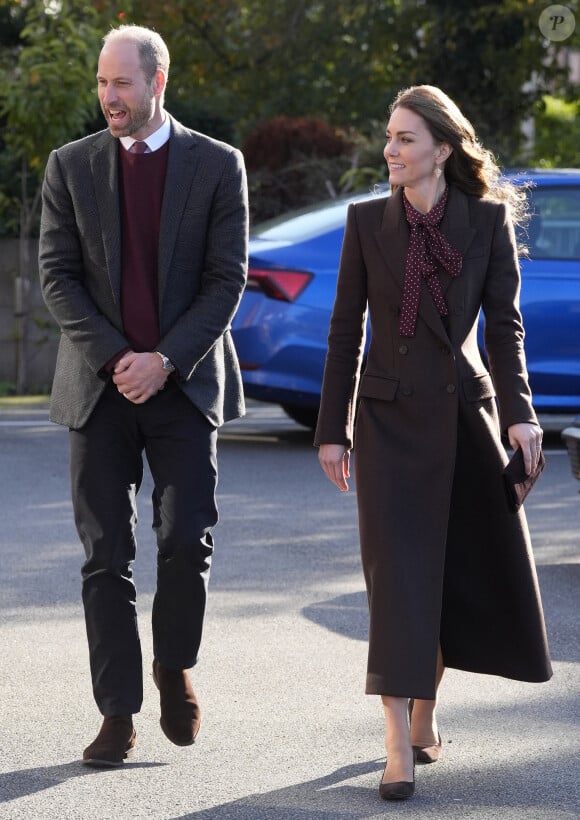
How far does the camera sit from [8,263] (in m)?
14.8

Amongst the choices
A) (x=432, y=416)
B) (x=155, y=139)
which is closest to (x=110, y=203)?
(x=155, y=139)

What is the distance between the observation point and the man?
14.6 ft

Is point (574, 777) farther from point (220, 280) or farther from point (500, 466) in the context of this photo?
point (220, 280)

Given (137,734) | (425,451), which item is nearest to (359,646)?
(137,734)

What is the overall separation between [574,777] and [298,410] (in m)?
7.07

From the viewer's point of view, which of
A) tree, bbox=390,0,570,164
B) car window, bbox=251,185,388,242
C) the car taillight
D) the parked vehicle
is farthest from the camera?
tree, bbox=390,0,570,164

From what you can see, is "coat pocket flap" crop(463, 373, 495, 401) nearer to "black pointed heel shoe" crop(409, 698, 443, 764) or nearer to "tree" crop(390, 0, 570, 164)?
"black pointed heel shoe" crop(409, 698, 443, 764)

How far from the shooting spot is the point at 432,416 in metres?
4.35

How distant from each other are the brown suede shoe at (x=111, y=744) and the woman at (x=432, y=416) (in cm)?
67

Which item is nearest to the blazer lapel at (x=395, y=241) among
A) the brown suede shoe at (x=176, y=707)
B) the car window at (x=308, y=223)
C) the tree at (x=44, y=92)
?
the brown suede shoe at (x=176, y=707)

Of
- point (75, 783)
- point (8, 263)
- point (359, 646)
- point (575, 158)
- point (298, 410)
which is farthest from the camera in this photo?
point (575, 158)

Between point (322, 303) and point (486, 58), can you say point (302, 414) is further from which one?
point (486, 58)

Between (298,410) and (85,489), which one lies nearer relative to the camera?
(85,489)

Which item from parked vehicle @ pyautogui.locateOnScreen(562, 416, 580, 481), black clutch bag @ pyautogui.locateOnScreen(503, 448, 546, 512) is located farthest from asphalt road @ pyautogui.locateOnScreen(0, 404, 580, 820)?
black clutch bag @ pyautogui.locateOnScreen(503, 448, 546, 512)
